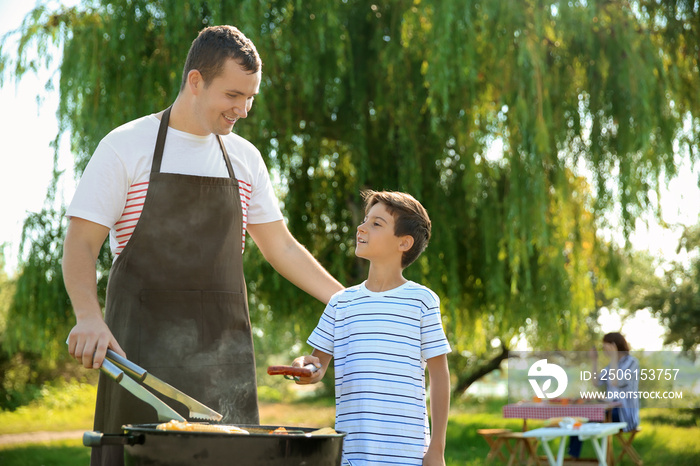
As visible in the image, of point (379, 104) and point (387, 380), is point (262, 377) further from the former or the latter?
point (387, 380)

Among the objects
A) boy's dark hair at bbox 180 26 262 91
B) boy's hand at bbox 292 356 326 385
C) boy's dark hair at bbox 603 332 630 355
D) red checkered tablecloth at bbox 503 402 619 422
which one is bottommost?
red checkered tablecloth at bbox 503 402 619 422

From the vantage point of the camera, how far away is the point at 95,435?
1.63 metres

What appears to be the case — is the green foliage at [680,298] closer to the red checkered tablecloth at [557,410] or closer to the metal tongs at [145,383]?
the red checkered tablecloth at [557,410]

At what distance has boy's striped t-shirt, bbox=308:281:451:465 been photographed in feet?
7.48

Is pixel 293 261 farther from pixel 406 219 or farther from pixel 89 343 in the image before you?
pixel 89 343

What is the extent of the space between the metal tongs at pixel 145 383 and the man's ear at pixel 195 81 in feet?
2.92

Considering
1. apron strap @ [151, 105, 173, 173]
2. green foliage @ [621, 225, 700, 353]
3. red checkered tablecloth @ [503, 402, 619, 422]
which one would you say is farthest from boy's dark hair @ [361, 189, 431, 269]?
green foliage @ [621, 225, 700, 353]

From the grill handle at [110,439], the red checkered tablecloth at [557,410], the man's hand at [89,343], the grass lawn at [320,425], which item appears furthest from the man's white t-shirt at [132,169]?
the red checkered tablecloth at [557,410]

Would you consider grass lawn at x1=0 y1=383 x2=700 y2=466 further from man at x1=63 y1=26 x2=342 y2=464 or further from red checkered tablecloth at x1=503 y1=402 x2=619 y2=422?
man at x1=63 y1=26 x2=342 y2=464

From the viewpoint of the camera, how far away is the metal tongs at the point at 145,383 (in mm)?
1802

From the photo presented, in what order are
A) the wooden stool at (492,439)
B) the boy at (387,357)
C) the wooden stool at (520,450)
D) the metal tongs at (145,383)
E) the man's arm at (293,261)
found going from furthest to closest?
the wooden stool at (492,439) → the wooden stool at (520,450) → the man's arm at (293,261) → the boy at (387,357) → the metal tongs at (145,383)

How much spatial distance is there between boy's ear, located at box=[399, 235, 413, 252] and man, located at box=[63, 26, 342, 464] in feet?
1.76

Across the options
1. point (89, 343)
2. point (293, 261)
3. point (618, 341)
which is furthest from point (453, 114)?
point (89, 343)

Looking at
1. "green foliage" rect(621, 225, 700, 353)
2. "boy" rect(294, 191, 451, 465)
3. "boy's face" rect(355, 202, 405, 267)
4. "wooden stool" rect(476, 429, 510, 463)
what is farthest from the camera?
"green foliage" rect(621, 225, 700, 353)
